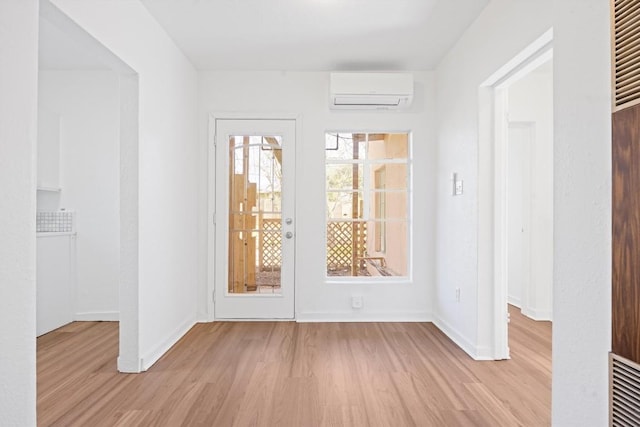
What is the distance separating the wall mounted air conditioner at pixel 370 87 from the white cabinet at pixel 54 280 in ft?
9.63

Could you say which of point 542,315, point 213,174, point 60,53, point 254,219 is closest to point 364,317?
point 254,219

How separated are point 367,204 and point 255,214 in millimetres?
1157

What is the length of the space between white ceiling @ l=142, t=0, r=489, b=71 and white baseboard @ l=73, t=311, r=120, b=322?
2.63 metres

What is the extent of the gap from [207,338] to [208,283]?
2.26 feet

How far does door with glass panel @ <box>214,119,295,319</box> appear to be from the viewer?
3971mm

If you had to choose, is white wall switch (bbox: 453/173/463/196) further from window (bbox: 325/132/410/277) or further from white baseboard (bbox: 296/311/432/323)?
white baseboard (bbox: 296/311/432/323)

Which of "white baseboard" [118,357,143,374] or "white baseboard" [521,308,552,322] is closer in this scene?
"white baseboard" [118,357,143,374]

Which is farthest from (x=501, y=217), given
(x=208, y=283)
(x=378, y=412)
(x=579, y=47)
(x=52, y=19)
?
(x=52, y=19)

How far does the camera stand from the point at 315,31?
312 cm

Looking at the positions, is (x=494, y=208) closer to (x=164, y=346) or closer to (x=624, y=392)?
(x=624, y=392)

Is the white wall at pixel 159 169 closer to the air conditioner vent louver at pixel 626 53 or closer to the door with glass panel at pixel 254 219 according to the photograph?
the door with glass panel at pixel 254 219

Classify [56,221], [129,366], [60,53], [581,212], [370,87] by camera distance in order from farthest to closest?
[56,221] < [370,87] < [60,53] < [129,366] < [581,212]

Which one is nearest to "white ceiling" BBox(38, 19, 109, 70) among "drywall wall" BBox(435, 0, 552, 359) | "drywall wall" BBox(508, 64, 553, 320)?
"drywall wall" BBox(435, 0, 552, 359)

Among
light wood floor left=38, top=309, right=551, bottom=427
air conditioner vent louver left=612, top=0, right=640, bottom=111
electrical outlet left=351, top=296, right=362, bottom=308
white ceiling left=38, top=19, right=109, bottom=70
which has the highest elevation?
white ceiling left=38, top=19, right=109, bottom=70
